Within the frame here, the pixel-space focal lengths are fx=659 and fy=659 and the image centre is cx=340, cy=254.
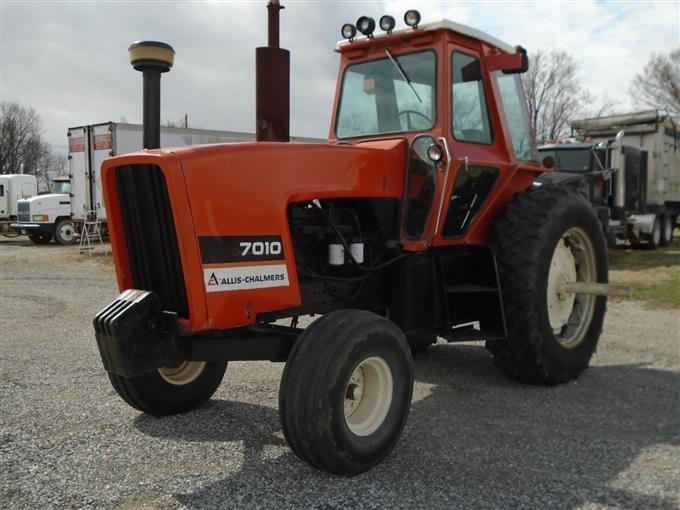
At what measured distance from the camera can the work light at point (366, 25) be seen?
4508 millimetres

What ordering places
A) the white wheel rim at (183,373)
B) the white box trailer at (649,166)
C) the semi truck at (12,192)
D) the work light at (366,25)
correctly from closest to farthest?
the white wheel rim at (183,373)
the work light at (366,25)
the white box trailer at (649,166)
the semi truck at (12,192)

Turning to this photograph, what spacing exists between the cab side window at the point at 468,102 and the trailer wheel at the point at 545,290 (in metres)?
0.63

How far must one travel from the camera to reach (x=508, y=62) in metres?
4.61

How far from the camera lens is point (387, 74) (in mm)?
4699

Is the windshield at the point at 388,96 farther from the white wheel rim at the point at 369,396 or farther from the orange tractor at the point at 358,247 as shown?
the white wheel rim at the point at 369,396

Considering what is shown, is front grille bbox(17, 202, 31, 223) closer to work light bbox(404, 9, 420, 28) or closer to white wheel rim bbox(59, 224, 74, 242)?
white wheel rim bbox(59, 224, 74, 242)

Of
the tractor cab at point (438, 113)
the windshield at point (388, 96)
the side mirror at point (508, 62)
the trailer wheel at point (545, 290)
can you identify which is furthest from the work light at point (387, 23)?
the trailer wheel at point (545, 290)

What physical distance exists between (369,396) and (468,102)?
7.35 feet

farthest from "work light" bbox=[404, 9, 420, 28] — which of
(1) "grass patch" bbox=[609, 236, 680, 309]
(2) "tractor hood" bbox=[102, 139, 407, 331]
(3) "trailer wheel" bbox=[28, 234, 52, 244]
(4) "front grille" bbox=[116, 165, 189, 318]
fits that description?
(3) "trailer wheel" bbox=[28, 234, 52, 244]

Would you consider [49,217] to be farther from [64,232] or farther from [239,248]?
[239,248]

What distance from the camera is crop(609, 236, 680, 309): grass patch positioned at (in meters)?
9.03

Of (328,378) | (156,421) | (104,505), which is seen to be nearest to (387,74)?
(328,378)

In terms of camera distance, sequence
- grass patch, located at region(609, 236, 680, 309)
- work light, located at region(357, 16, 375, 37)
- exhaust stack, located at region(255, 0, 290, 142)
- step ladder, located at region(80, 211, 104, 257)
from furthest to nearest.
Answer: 1. step ladder, located at region(80, 211, 104, 257)
2. grass patch, located at region(609, 236, 680, 309)
3. work light, located at region(357, 16, 375, 37)
4. exhaust stack, located at region(255, 0, 290, 142)

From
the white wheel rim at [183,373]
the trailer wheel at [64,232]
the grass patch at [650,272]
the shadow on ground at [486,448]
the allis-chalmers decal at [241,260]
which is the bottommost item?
the shadow on ground at [486,448]
